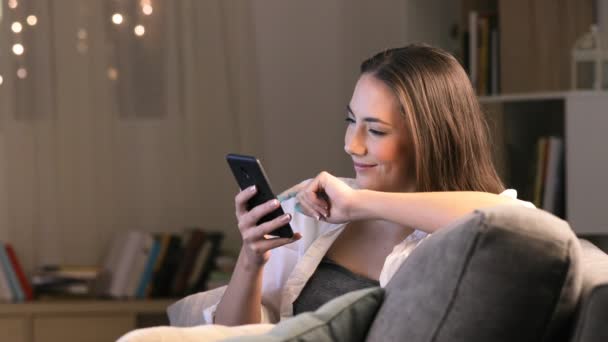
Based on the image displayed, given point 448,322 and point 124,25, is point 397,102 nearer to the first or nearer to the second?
point 448,322

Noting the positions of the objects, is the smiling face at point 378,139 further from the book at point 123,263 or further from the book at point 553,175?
the book at point 123,263

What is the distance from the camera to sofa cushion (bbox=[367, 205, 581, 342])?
121 cm

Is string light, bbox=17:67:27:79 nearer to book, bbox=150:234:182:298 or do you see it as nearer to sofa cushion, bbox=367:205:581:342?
book, bbox=150:234:182:298

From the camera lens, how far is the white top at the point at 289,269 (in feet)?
6.77

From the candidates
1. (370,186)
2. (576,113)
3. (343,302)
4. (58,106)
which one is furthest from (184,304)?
(58,106)

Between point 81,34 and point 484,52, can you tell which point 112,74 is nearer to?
point 81,34

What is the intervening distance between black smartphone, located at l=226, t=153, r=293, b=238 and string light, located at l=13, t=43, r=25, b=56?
2.69 meters

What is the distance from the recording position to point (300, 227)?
2180 millimetres

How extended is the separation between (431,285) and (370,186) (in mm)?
785

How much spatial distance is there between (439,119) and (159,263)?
2.52 m

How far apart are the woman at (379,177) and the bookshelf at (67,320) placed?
209 cm

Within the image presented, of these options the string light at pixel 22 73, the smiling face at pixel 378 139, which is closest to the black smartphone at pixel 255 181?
the smiling face at pixel 378 139

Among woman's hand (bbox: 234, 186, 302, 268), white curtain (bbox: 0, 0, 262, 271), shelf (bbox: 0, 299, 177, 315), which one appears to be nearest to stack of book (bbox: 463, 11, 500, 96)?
white curtain (bbox: 0, 0, 262, 271)

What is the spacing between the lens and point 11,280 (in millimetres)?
4215
